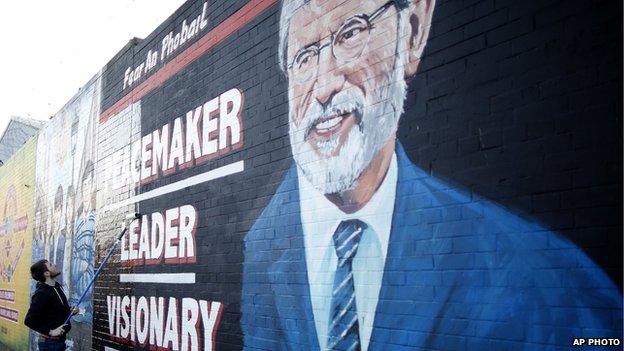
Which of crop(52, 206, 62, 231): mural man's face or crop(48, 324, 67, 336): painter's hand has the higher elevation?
crop(52, 206, 62, 231): mural man's face

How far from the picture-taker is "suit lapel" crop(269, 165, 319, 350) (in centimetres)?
451

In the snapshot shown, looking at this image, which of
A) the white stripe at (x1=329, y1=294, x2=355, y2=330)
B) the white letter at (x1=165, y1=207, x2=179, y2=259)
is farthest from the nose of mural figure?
the white letter at (x1=165, y1=207, x2=179, y2=259)

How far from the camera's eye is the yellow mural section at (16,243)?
549 inches

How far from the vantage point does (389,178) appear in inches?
150

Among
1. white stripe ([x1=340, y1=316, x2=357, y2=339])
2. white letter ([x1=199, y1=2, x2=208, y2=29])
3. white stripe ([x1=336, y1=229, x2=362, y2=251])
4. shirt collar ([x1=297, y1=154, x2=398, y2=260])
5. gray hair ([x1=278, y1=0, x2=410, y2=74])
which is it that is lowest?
white stripe ([x1=340, y1=316, x2=357, y2=339])

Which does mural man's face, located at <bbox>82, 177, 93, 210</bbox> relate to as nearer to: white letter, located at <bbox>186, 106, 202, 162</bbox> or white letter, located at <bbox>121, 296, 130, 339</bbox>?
white letter, located at <bbox>121, 296, 130, 339</bbox>

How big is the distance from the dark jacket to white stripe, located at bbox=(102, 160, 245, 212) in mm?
1590

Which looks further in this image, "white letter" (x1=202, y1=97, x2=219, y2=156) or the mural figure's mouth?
"white letter" (x1=202, y1=97, x2=219, y2=156)

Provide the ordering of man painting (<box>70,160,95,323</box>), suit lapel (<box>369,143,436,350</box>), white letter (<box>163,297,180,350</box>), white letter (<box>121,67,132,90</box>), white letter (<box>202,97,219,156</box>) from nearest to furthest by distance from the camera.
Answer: suit lapel (<box>369,143,436,350</box>) → white letter (<box>202,97,219,156</box>) → white letter (<box>163,297,180,350</box>) → white letter (<box>121,67,132,90</box>) → man painting (<box>70,160,95,323</box>)

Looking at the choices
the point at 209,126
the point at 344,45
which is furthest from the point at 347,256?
the point at 209,126

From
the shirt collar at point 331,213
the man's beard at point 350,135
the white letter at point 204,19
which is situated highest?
the white letter at point 204,19

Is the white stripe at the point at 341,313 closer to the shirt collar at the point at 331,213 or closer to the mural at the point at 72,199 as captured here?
the shirt collar at the point at 331,213

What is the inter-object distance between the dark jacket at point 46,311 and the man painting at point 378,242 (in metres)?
2.72

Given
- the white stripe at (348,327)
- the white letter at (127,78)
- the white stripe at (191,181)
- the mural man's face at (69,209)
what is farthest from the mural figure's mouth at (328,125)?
the mural man's face at (69,209)
